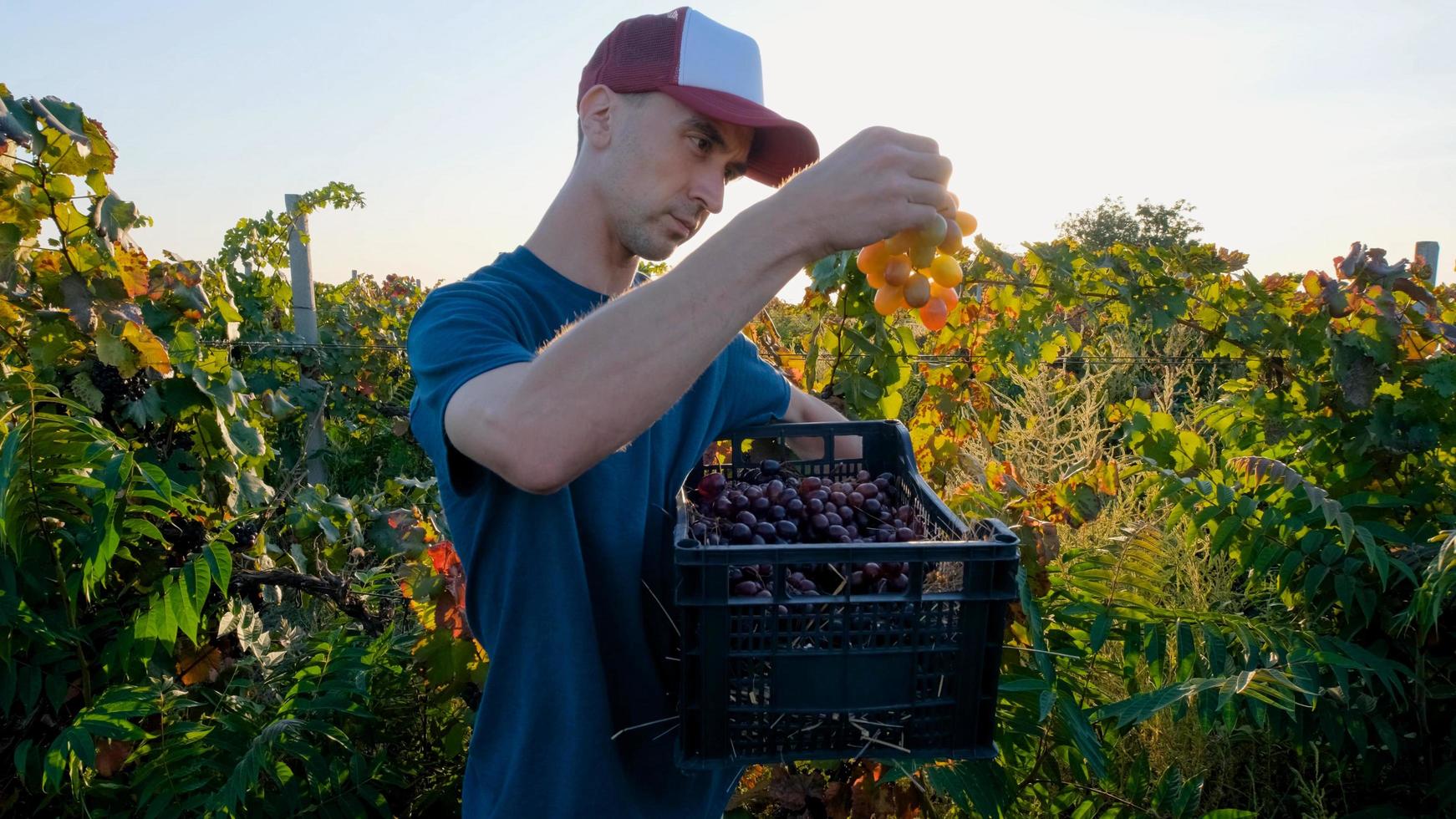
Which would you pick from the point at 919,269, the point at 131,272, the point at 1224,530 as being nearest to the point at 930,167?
the point at 919,269

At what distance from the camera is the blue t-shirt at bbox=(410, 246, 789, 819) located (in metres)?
1.29

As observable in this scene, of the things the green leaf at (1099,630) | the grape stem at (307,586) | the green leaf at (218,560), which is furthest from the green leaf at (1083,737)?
the grape stem at (307,586)

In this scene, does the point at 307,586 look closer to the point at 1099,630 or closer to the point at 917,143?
the point at 1099,630

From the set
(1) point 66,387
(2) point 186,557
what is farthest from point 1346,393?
(1) point 66,387

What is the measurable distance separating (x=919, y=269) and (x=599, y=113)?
0.55m

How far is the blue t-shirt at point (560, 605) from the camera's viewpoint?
4.25 ft

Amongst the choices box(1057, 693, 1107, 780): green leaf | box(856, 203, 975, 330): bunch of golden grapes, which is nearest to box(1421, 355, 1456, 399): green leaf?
box(1057, 693, 1107, 780): green leaf

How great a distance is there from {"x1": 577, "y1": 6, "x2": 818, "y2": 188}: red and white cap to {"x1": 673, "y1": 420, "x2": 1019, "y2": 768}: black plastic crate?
0.63 m

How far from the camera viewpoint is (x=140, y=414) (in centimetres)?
264

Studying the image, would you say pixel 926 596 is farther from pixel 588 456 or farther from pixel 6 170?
pixel 6 170

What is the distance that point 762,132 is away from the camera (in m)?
1.56

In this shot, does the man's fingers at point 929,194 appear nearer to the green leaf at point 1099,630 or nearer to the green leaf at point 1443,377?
the green leaf at point 1099,630

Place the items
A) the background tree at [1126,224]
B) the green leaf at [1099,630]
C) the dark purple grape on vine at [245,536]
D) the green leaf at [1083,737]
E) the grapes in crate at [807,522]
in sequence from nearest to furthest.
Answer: the grapes in crate at [807,522] → the green leaf at [1083,737] → the green leaf at [1099,630] → the dark purple grape on vine at [245,536] → the background tree at [1126,224]

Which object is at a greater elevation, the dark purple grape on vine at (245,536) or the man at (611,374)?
the man at (611,374)
